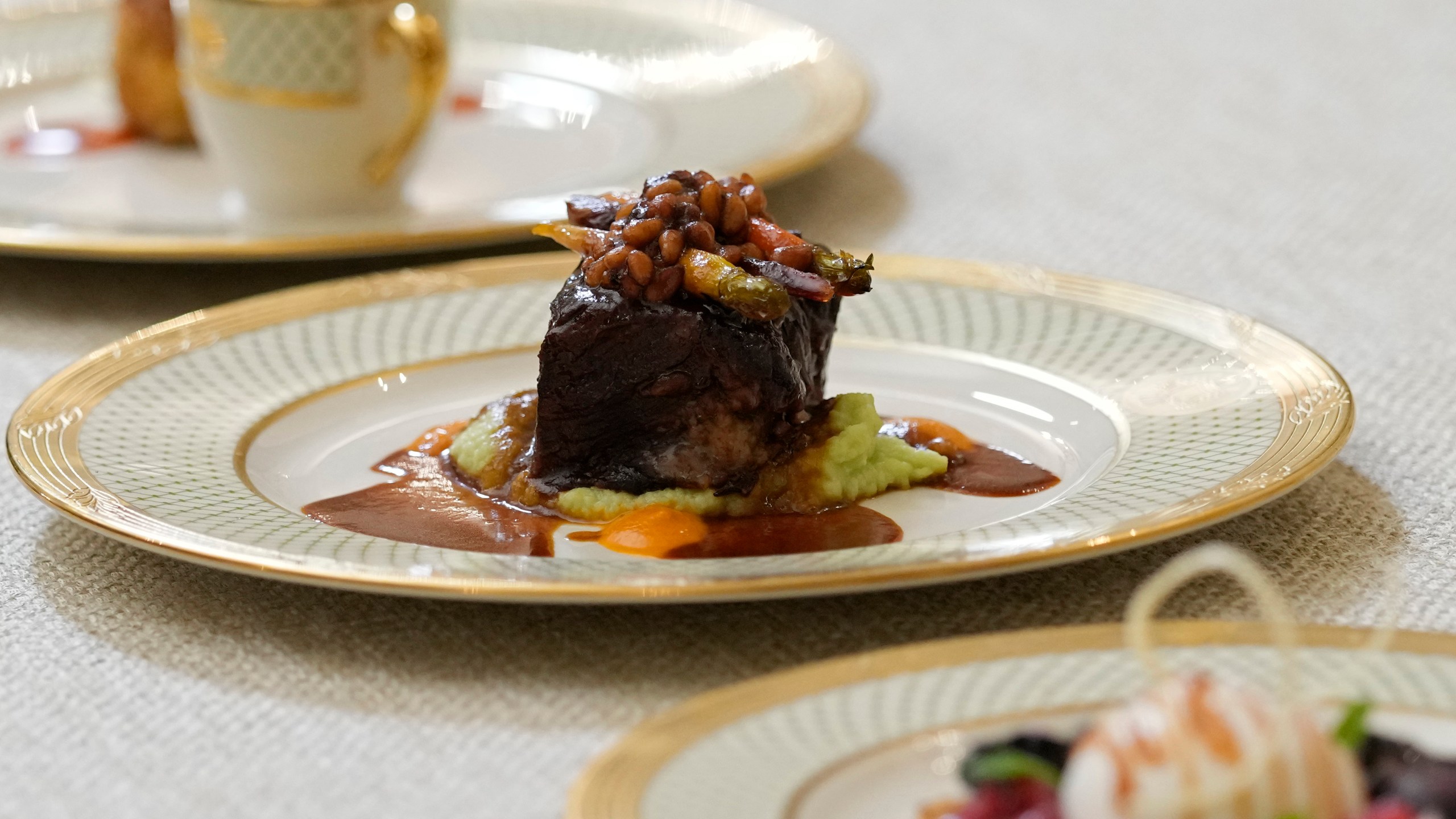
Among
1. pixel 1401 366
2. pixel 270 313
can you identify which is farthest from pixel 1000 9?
pixel 270 313

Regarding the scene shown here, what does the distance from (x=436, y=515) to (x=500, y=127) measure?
2.03 metres

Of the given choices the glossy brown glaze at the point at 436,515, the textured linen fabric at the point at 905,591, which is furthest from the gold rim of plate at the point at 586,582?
the glossy brown glaze at the point at 436,515

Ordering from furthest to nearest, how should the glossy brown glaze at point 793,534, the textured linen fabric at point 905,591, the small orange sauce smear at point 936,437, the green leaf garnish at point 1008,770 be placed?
the small orange sauce smear at point 936,437 → the glossy brown glaze at point 793,534 → the textured linen fabric at point 905,591 → the green leaf garnish at point 1008,770

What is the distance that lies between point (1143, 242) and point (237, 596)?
87.4 inches

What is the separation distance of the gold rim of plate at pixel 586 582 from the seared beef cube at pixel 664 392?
486 millimetres

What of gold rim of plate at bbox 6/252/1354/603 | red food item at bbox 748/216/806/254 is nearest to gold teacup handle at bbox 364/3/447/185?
gold rim of plate at bbox 6/252/1354/603

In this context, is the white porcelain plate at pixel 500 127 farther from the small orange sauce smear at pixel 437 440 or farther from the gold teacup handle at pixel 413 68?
the small orange sauce smear at pixel 437 440

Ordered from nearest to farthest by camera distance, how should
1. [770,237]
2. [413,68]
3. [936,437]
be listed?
[770,237], [936,437], [413,68]

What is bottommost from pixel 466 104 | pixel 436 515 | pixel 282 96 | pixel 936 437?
pixel 436 515

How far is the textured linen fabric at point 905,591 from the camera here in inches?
70.4

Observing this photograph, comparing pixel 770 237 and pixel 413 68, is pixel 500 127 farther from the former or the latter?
pixel 770 237

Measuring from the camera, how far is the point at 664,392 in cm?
229

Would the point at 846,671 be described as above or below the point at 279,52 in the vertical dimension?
below

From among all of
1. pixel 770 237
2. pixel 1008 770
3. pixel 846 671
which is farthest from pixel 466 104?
pixel 1008 770
